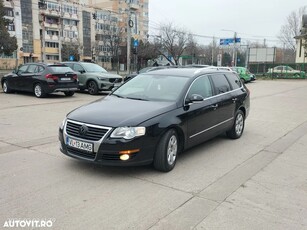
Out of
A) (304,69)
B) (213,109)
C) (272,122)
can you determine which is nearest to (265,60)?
(304,69)

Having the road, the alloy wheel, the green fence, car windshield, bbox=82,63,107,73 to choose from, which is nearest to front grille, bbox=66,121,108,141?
the road

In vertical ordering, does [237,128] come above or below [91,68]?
below

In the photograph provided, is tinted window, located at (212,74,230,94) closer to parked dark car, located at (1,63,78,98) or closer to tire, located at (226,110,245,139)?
tire, located at (226,110,245,139)

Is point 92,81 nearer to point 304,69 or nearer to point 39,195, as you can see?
point 39,195

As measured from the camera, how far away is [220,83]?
6973 millimetres

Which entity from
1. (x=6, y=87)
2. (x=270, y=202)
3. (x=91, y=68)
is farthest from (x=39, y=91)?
(x=270, y=202)

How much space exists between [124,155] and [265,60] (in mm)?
46399

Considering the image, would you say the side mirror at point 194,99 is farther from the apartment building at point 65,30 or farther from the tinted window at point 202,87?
the apartment building at point 65,30

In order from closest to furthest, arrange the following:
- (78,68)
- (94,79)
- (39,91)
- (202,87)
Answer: (202,87)
(39,91)
(94,79)
(78,68)

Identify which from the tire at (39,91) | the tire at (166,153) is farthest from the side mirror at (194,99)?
the tire at (39,91)

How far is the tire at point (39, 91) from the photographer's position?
14630 mm

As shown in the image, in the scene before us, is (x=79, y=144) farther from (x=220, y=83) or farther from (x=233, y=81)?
(x=233, y=81)

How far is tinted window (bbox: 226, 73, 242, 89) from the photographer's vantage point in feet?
24.6

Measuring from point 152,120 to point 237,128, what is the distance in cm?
334
